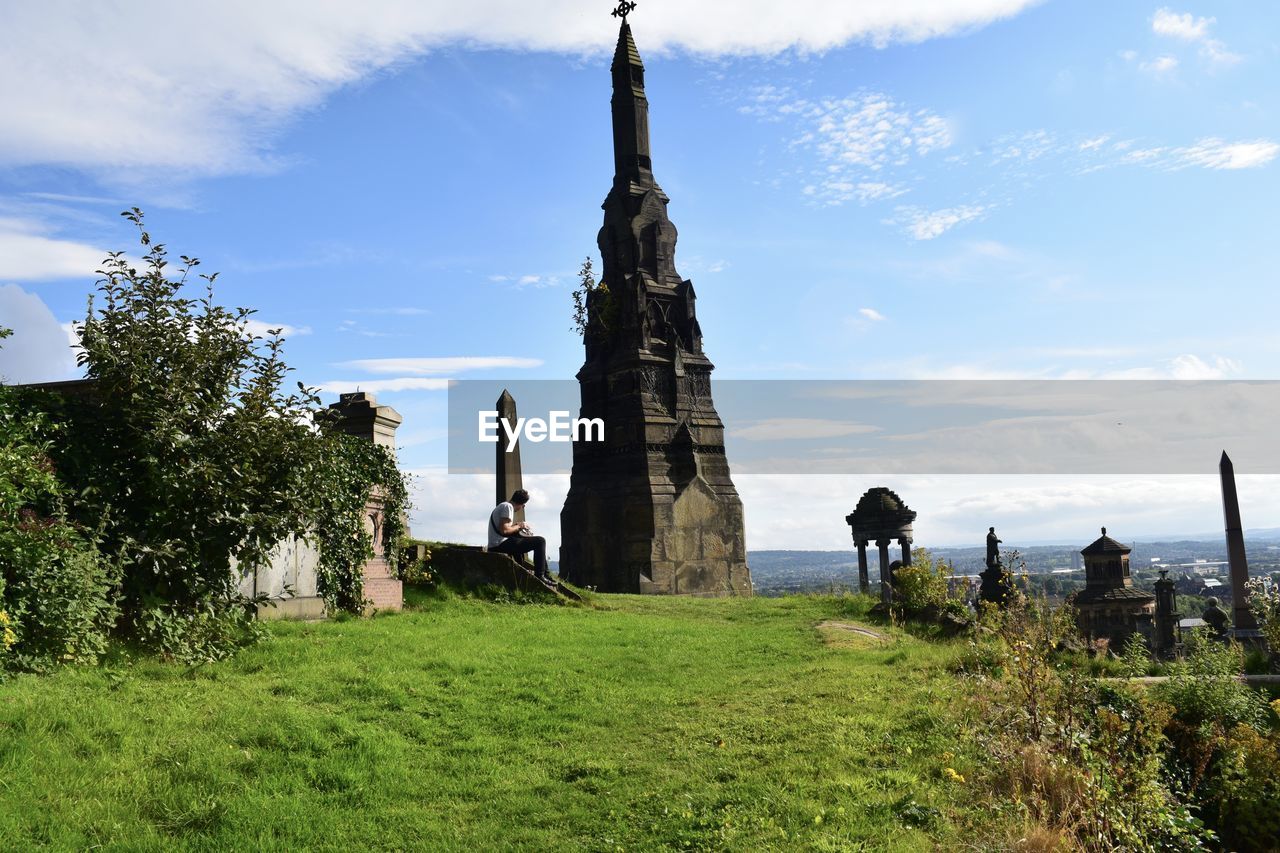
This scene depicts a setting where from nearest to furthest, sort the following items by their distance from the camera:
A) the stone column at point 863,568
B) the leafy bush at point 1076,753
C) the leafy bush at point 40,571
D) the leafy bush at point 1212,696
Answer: the leafy bush at point 1076,753 → the leafy bush at point 40,571 → the leafy bush at point 1212,696 → the stone column at point 863,568

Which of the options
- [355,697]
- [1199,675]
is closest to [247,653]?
[355,697]

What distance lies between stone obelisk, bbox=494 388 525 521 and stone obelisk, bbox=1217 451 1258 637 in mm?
21999

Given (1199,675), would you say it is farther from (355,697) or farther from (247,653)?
(247,653)

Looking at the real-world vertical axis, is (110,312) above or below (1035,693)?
above

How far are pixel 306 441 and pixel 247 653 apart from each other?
224 cm

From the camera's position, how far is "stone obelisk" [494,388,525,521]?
2053 cm

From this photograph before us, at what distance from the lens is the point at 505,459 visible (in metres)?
20.5

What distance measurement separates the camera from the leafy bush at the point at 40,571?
7691 mm

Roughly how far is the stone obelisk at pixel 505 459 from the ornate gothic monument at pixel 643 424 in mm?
3955

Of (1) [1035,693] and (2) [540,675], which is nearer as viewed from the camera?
(1) [1035,693]

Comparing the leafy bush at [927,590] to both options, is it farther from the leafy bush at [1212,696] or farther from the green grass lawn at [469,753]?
the leafy bush at [1212,696]

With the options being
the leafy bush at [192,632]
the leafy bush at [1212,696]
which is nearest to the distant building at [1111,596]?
the leafy bush at [1212,696]

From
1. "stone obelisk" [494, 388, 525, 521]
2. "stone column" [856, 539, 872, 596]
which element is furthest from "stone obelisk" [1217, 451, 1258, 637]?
"stone obelisk" [494, 388, 525, 521]

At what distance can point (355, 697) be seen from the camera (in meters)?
8.47
